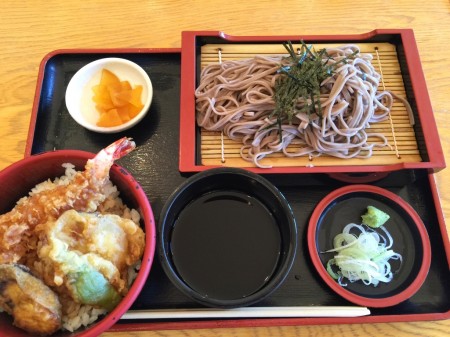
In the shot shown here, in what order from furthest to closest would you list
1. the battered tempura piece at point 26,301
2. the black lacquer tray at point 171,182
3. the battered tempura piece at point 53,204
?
1. the black lacquer tray at point 171,182
2. the battered tempura piece at point 53,204
3. the battered tempura piece at point 26,301

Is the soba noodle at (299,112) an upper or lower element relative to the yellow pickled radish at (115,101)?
lower

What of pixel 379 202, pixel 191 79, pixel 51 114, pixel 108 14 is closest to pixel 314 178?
pixel 379 202

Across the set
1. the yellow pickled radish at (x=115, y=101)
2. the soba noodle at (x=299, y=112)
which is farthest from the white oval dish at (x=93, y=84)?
the soba noodle at (x=299, y=112)

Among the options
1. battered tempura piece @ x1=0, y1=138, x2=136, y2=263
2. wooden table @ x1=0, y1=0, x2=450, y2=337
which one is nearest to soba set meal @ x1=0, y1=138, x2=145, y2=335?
battered tempura piece @ x1=0, y1=138, x2=136, y2=263

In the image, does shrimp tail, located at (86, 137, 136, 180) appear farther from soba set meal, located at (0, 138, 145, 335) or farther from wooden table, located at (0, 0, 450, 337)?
wooden table, located at (0, 0, 450, 337)

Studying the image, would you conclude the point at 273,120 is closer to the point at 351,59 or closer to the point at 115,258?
the point at 351,59

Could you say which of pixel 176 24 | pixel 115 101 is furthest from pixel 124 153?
pixel 176 24

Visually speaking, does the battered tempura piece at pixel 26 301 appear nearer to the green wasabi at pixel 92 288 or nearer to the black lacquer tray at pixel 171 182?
the green wasabi at pixel 92 288

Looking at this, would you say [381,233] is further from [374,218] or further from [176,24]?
[176,24]
